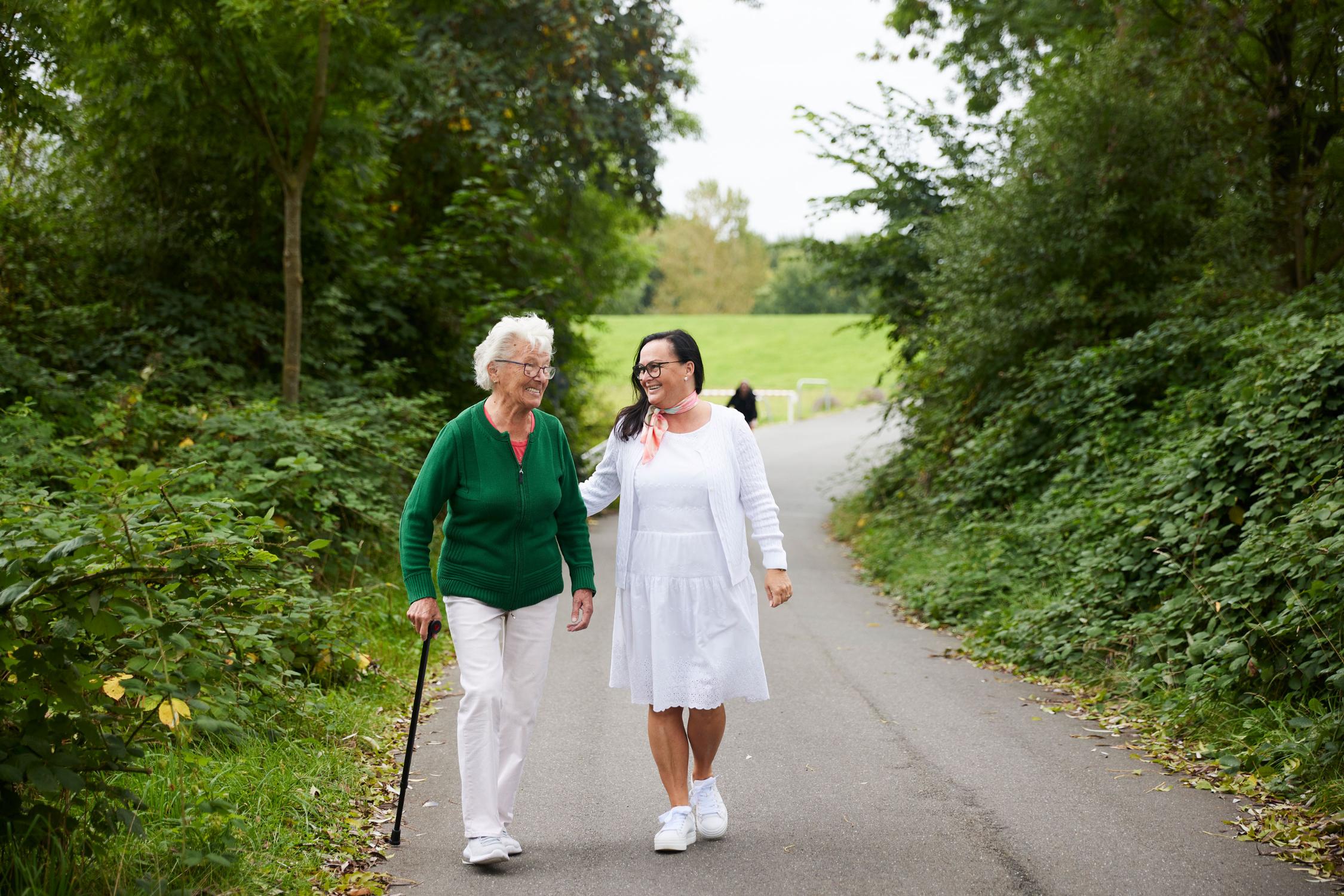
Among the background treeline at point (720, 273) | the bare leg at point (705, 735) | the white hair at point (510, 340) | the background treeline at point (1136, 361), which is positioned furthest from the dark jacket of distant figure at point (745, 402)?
the background treeline at point (720, 273)

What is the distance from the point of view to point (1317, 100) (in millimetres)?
12305

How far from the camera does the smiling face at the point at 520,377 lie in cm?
459

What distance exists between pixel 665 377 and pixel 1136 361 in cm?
795

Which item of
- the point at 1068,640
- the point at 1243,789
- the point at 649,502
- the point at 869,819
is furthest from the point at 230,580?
the point at 1068,640

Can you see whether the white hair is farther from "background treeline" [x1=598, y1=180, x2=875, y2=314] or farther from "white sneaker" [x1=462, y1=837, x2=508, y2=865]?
"background treeline" [x1=598, y1=180, x2=875, y2=314]

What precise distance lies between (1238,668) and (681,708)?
327cm

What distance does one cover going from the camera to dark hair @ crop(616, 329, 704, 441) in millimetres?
4824

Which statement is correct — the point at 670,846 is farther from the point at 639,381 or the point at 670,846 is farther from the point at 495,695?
the point at 639,381

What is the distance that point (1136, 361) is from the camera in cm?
1122

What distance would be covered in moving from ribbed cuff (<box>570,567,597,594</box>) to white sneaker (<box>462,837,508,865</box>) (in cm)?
107

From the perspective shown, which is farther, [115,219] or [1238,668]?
[115,219]

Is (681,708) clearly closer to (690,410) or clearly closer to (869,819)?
(869,819)

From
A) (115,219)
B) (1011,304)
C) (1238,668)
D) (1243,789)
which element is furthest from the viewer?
(1011,304)

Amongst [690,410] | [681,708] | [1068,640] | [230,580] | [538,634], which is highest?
[690,410]
